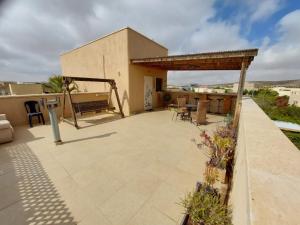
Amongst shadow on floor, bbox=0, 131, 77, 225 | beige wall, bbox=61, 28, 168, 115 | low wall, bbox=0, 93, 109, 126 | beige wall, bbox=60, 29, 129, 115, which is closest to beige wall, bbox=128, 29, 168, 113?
beige wall, bbox=61, 28, 168, 115

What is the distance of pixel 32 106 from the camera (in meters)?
5.91

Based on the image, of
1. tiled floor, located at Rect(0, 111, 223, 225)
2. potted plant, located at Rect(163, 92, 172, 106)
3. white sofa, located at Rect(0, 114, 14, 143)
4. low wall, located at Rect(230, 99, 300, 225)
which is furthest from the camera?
potted plant, located at Rect(163, 92, 172, 106)

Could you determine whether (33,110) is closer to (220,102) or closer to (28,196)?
(28,196)

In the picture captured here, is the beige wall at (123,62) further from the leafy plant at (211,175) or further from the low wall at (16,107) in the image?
the leafy plant at (211,175)

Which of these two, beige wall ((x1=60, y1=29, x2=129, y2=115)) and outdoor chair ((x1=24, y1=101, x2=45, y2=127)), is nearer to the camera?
outdoor chair ((x1=24, y1=101, x2=45, y2=127))

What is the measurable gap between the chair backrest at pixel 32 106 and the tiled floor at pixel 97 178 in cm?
184

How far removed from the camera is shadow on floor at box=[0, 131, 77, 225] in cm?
180

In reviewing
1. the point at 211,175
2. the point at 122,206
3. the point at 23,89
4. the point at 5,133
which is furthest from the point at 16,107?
the point at 23,89

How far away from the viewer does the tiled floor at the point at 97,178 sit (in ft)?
6.09

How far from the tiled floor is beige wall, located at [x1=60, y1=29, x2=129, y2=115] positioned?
434 cm

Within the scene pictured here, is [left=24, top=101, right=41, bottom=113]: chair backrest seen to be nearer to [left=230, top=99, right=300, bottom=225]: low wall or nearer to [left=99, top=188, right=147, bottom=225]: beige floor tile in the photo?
[left=99, top=188, right=147, bottom=225]: beige floor tile

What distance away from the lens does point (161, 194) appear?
7.22ft

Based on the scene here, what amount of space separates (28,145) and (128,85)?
514 centimetres

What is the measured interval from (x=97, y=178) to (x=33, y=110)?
5.59 meters
